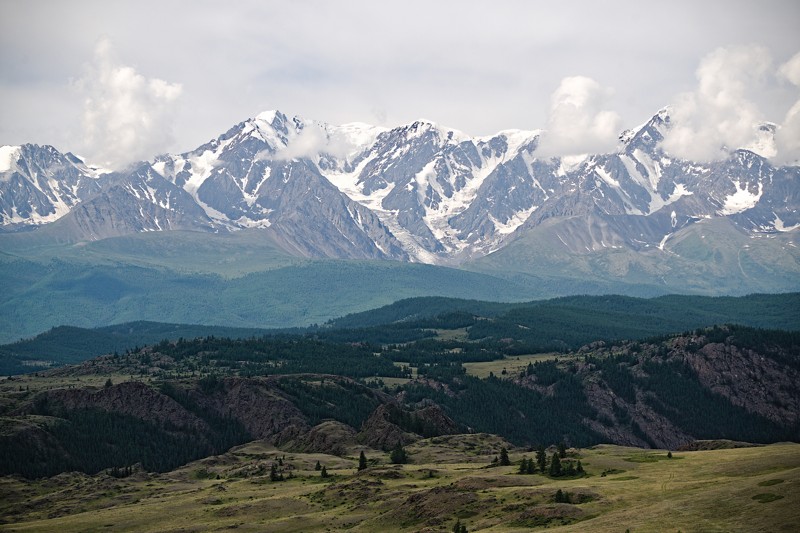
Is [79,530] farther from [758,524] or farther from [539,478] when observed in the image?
[758,524]

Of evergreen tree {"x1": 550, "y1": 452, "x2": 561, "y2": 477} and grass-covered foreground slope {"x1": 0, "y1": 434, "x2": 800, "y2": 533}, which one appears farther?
evergreen tree {"x1": 550, "y1": 452, "x2": 561, "y2": 477}

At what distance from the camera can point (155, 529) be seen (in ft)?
602

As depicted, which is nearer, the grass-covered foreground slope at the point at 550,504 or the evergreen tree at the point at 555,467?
the grass-covered foreground slope at the point at 550,504

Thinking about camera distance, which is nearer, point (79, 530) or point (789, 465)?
point (789, 465)

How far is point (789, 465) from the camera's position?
152 meters

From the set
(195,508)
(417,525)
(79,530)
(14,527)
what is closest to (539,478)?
(417,525)

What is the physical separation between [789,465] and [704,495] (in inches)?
756

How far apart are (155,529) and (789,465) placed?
9616 cm

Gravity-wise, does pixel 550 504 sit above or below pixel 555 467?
below

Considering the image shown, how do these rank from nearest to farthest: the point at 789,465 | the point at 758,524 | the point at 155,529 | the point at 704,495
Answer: the point at 758,524 < the point at 704,495 < the point at 789,465 < the point at 155,529

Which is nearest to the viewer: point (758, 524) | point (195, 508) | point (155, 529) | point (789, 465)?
point (758, 524)

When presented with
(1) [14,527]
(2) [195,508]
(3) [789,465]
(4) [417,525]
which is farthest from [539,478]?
(1) [14,527]

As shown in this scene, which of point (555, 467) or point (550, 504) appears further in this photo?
point (555, 467)

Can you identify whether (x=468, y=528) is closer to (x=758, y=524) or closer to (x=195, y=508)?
(x=758, y=524)
